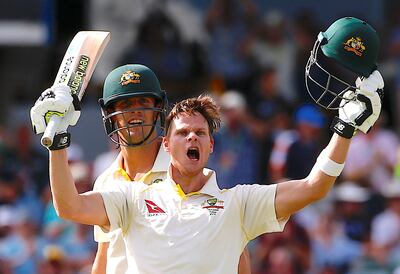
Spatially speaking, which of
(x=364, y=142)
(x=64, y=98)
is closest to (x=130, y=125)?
(x=64, y=98)

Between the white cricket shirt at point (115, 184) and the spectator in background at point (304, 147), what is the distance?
5.01 metres

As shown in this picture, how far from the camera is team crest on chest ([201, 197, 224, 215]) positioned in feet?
19.9

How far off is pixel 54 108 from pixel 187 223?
82cm

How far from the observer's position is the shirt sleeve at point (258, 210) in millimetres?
6059

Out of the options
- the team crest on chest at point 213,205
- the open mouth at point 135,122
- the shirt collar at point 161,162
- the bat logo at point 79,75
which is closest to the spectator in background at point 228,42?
the shirt collar at point 161,162

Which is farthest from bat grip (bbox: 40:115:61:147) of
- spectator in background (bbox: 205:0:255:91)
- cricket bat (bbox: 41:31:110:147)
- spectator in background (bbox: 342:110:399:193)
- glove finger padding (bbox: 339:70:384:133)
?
spectator in background (bbox: 205:0:255:91)

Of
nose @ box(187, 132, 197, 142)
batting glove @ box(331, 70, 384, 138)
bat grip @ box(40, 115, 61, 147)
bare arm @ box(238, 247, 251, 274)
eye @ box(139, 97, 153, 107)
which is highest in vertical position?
batting glove @ box(331, 70, 384, 138)

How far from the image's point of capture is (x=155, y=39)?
1388 cm

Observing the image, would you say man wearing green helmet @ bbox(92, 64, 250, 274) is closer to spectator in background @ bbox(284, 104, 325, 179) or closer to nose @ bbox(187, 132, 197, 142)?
nose @ bbox(187, 132, 197, 142)

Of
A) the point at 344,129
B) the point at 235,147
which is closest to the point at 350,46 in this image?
the point at 344,129

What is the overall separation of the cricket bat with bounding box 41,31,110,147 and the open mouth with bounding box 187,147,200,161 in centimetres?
58

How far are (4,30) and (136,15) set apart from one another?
1466mm

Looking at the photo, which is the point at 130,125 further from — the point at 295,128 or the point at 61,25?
the point at 61,25

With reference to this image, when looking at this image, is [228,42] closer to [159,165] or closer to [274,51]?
[274,51]
